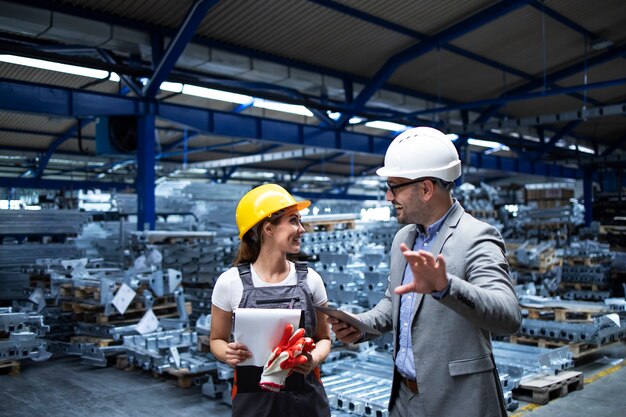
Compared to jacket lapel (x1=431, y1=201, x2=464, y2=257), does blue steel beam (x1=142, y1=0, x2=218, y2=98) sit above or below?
above

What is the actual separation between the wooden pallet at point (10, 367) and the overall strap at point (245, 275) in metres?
5.97

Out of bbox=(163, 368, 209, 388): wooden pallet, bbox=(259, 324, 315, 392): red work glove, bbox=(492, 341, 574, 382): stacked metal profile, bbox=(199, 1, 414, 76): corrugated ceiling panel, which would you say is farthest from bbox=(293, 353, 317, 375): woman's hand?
bbox=(199, 1, 414, 76): corrugated ceiling panel

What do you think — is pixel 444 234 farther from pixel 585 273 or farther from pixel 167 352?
pixel 585 273

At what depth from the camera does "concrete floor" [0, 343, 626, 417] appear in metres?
5.51

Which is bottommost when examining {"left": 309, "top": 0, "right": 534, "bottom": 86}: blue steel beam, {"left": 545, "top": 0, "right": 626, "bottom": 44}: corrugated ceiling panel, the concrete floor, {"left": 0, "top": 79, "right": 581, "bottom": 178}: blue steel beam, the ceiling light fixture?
the concrete floor

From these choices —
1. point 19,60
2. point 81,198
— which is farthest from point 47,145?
point 19,60

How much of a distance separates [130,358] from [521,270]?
790 cm

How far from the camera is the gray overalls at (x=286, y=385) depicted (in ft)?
7.96

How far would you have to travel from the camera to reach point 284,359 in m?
2.19

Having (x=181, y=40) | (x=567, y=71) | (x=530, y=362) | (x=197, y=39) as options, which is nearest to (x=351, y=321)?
(x=530, y=362)

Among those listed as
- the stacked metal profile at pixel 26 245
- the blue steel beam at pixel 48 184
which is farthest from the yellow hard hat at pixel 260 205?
the blue steel beam at pixel 48 184

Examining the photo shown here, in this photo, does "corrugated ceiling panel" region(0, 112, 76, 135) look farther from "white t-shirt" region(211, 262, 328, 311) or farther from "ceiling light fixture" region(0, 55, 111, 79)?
"white t-shirt" region(211, 262, 328, 311)

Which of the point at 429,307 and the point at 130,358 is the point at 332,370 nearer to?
the point at 130,358

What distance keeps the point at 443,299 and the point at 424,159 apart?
0.65 m
